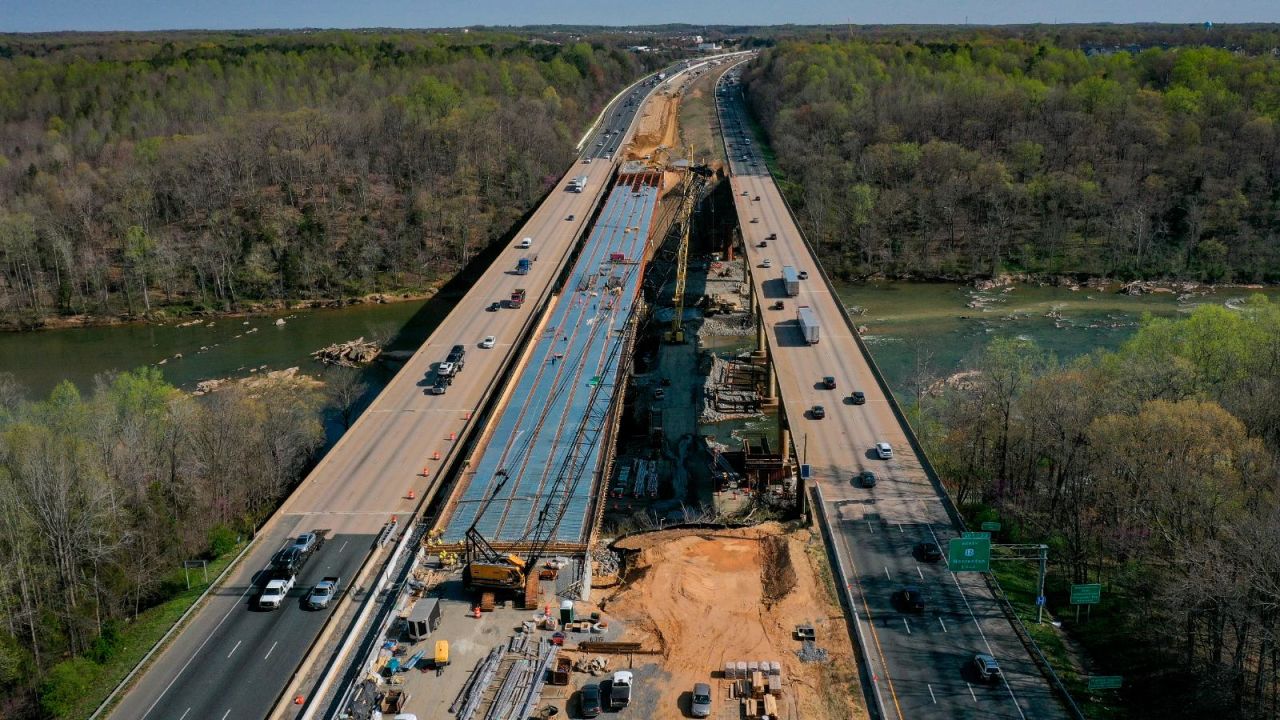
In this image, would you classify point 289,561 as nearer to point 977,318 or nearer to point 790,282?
point 790,282

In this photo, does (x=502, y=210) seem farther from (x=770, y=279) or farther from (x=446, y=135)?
(x=770, y=279)

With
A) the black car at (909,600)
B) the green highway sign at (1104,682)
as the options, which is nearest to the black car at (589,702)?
the black car at (909,600)

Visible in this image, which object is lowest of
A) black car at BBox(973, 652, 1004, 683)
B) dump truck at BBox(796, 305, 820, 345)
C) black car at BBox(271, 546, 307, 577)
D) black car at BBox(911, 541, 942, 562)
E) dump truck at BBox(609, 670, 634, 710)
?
dump truck at BBox(609, 670, 634, 710)

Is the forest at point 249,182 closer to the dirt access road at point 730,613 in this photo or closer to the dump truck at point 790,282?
the dump truck at point 790,282

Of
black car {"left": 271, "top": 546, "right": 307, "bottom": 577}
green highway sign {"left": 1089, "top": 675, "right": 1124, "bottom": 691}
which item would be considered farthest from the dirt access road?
black car {"left": 271, "top": 546, "right": 307, "bottom": 577}

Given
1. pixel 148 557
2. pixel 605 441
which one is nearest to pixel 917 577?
pixel 605 441

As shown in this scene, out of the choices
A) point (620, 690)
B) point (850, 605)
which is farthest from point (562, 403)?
point (620, 690)

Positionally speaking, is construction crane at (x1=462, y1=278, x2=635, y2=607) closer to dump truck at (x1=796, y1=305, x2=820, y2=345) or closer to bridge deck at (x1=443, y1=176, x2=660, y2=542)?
bridge deck at (x1=443, y1=176, x2=660, y2=542)
